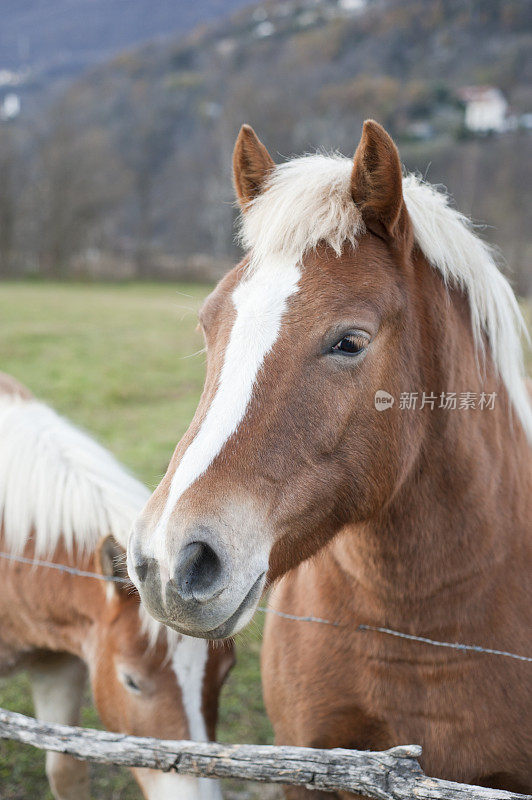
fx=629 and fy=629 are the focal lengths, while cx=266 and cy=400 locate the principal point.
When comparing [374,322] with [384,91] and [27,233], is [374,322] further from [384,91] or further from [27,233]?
[384,91]

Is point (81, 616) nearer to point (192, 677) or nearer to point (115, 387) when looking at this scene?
point (192, 677)

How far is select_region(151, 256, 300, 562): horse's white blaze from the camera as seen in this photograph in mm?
1342

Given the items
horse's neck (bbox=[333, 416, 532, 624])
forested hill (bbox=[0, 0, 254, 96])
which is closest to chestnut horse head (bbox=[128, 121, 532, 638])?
horse's neck (bbox=[333, 416, 532, 624])

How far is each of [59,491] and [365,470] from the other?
Answer: 5.16 ft

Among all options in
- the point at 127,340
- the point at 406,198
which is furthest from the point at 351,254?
the point at 127,340

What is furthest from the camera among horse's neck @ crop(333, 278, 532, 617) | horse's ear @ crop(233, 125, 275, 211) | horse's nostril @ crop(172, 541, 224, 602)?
horse's ear @ crop(233, 125, 275, 211)

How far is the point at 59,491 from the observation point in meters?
2.65

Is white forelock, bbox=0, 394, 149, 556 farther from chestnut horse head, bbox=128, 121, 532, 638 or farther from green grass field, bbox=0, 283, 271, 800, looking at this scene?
chestnut horse head, bbox=128, 121, 532, 638

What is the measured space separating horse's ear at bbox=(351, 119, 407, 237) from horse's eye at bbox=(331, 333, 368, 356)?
Answer: 0.32 m

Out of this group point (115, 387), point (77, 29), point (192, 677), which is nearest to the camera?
point (192, 677)

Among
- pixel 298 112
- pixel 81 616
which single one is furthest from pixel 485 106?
pixel 81 616

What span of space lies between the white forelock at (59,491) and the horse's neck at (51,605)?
0.09 meters

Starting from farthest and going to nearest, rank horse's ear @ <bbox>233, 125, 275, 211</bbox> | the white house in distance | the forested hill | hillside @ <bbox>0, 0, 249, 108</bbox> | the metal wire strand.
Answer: the forested hill, hillside @ <bbox>0, 0, 249, 108</bbox>, the white house in distance, the metal wire strand, horse's ear @ <bbox>233, 125, 275, 211</bbox>

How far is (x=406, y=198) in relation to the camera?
178 centimetres
